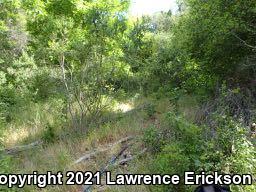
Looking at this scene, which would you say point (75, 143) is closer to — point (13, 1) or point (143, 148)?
point (143, 148)

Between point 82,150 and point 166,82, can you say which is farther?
point 166,82

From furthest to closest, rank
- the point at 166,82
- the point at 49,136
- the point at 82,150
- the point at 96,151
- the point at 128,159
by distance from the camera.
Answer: the point at 166,82
the point at 49,136
the point at 82,150
the point at 96,151
the point at 128,159

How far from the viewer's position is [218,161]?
173 inches

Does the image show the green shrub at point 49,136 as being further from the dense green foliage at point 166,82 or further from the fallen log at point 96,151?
the fallen log at point 96,151

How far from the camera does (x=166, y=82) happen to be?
1105 centimetres

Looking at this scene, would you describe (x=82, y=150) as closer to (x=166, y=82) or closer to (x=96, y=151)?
(x=96, y=151)

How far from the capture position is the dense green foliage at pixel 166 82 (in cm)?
Answer: 452

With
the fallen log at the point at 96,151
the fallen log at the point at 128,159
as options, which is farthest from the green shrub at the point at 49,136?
the fallen log at the point at 128,159

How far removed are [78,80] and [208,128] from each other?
3791 millimetres

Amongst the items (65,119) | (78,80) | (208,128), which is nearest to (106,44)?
(78,80)

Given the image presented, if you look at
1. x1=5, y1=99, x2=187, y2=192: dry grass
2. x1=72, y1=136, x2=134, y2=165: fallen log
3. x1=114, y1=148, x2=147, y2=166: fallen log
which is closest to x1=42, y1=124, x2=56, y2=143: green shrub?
x1=5, y1=99, x2=187, y2=192: dry grass

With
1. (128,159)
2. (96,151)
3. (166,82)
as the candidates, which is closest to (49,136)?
(96,151)

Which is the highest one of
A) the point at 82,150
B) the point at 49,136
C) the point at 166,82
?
the point at 166,82

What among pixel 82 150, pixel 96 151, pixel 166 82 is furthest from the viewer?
pixel 166 82
